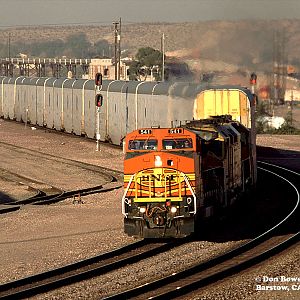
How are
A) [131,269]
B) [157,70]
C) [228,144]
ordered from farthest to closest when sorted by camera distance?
[157,70] < [228,144] < [131,269]

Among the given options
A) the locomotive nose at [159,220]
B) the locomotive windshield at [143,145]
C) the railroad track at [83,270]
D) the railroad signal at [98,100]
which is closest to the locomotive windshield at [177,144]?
the locomotive windshield at [143,145]

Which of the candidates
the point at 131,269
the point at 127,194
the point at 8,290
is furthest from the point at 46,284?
the point at 127,194

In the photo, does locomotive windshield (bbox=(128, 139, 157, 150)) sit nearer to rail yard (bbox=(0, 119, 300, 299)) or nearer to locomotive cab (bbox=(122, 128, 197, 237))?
locomotive cab (bbox=(122, 128, 197, 237))

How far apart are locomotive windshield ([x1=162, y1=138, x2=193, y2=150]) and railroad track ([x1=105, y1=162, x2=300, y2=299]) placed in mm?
2943

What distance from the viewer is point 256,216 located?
28.8m

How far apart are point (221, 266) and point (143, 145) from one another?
14.1 feet

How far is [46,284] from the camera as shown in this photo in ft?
59.6

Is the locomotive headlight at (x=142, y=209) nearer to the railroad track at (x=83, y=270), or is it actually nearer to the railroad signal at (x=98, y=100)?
the railroad track at (x=83, y=270)

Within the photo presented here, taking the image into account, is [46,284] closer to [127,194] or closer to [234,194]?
[127,194]

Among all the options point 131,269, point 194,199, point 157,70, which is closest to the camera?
point 131,269

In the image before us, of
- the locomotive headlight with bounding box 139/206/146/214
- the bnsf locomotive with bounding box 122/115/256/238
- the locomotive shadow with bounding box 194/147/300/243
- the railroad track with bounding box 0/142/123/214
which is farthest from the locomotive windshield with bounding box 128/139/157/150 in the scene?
the railroad track with bounding box 0/142/123/214

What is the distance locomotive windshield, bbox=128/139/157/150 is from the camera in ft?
75.5

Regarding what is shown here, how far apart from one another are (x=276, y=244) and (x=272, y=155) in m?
33.7

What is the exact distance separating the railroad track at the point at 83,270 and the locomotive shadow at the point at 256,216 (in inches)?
66.8
